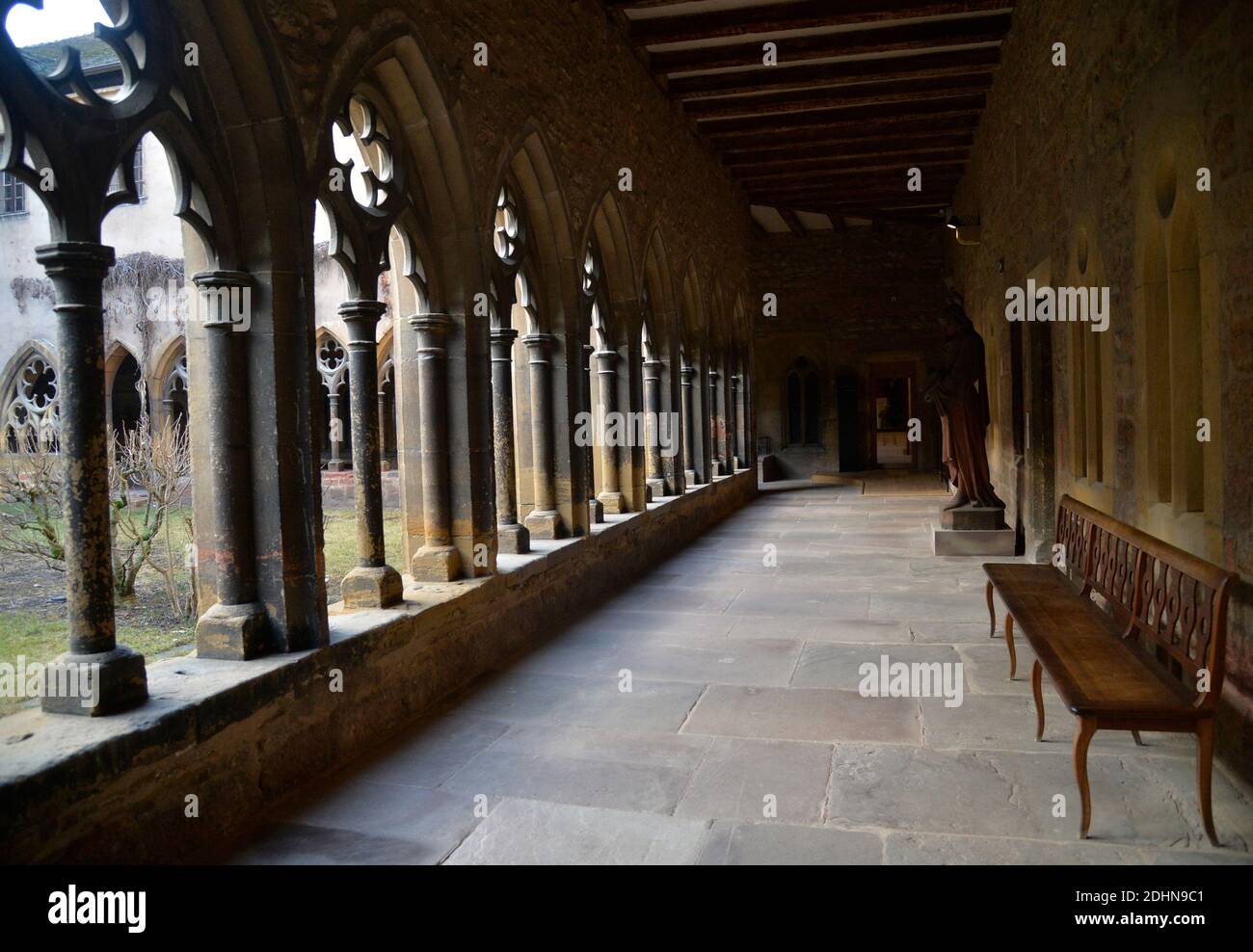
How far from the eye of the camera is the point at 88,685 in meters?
2.31

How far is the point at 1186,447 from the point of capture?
342 cm

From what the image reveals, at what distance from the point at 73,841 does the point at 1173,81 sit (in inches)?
156

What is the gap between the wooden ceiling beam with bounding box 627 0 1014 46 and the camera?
21.5ft

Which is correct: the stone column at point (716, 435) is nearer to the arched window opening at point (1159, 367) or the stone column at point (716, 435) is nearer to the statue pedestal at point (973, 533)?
the statue pedestal at point (973, 533)

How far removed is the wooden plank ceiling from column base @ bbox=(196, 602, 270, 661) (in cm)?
504

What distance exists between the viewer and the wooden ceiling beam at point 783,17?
6.55m

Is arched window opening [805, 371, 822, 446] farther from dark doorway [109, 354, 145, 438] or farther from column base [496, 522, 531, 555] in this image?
column base [496, 522, 531, 555]

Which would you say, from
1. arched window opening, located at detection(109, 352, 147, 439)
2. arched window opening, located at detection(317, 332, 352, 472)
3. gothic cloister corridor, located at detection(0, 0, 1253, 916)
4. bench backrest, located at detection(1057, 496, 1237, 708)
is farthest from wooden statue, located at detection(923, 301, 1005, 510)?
arched window opening, located at detection(109, 352, 147, 439)

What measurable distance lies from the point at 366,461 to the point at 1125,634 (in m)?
2.75

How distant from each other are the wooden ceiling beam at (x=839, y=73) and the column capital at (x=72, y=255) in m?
6.65

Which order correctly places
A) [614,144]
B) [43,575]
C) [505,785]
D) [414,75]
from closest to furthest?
[505,785]
[414,75]
[614,144]
[43,575]

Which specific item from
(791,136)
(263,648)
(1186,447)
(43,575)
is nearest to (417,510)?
(263,648)

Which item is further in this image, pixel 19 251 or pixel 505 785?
pixel 19 251

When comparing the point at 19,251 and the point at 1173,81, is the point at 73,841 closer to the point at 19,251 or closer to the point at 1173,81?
the point at 1173,81
